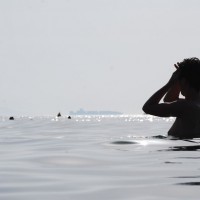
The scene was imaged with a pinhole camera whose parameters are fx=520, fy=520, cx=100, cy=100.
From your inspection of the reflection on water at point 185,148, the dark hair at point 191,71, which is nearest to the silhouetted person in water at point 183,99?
the dark hair at point 191,71

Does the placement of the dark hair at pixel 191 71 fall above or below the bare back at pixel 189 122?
above

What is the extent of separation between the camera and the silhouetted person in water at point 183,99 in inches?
413

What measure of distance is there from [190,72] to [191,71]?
28mm

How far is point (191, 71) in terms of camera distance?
1045 cm

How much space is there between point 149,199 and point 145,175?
75.1 inches

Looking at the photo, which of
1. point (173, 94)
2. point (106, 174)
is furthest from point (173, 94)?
point (106, 174)

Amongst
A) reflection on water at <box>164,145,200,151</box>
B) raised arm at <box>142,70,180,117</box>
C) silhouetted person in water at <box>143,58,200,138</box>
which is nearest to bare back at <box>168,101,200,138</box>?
silhouetted person in water at <box>143,58,200,138</box>

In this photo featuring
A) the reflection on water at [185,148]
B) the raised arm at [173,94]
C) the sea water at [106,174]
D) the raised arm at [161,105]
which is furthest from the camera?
the raised arm at [173,94]

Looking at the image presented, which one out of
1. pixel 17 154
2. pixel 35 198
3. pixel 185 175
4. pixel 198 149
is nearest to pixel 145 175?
pixel 185 175

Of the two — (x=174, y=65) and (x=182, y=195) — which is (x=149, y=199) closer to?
(x=182, y=195)

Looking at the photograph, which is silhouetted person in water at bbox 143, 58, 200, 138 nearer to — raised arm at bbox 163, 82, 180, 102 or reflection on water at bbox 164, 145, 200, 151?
raised arm at bbox 163, 82, 180, 102

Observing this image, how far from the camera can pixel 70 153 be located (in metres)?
10.6

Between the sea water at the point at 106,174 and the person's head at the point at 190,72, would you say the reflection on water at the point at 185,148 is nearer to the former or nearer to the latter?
the sea water at the point at 106,174

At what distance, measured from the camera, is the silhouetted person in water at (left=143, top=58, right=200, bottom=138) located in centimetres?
1049
